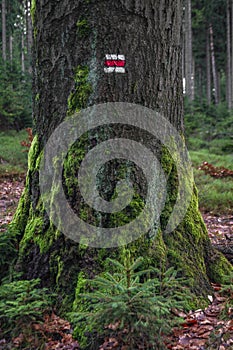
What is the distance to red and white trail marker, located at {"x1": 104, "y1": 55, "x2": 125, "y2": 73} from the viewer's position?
3.24 m

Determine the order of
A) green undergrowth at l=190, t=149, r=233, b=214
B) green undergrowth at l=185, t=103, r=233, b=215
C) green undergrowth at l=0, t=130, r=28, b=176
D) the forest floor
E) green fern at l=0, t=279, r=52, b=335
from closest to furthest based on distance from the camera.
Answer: the forest floor → green fern at l=0, t=279, r=52, b=335 → green undergrowth at l=190, t=149, r=233, b=214 → green undergrowth at l=185, t=103, r=233, b=215 → green undergrowth at l=0, t=130, r=28, b=176

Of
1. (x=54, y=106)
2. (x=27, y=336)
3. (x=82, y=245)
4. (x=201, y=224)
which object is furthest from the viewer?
(x=201, y=224)

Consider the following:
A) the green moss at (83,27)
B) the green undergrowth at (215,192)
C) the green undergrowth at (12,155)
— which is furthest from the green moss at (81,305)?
the green undergrowth at (12,155)

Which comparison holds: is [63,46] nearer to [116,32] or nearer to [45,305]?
[116,32]

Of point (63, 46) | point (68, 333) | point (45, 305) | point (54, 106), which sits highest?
point (63, 46)

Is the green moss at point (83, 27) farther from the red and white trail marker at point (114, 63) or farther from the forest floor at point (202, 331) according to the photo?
the forest floor at point (202, 331)

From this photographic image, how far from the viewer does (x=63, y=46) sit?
131 inches

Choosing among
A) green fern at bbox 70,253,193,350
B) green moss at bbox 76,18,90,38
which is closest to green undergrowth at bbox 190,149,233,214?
green moss at bbox 76,18,90,38

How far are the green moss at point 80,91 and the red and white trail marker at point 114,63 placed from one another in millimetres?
179

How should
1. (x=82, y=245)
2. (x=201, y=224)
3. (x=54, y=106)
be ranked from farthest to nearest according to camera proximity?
(x=201, y=224)
(x=54, y=106)
(x=82, y=245)

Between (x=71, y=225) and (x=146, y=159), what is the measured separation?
88 centimetres

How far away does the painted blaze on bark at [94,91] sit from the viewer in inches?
127

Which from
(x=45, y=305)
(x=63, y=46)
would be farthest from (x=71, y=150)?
(x=45, y=305)

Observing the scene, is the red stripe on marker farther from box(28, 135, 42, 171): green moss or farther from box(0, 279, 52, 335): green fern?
box(0, 279, 52, 335): green fern
